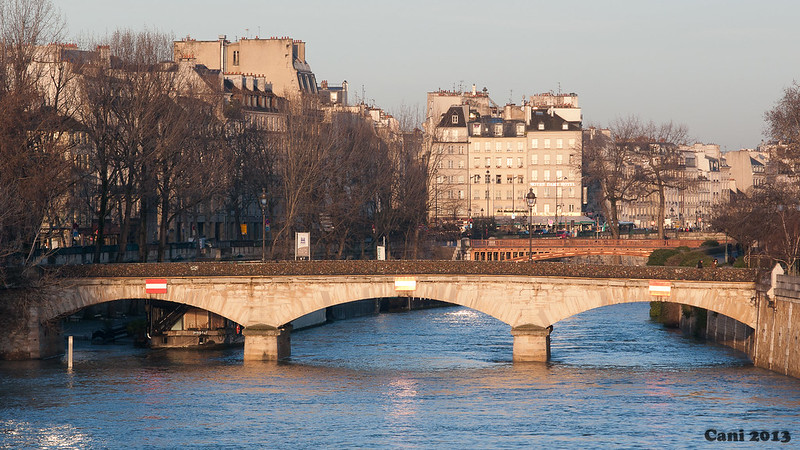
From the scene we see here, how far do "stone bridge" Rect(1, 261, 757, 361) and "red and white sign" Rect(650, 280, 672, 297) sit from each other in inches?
1.5

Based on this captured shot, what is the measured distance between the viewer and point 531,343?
56.7 m

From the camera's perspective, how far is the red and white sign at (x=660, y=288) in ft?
180

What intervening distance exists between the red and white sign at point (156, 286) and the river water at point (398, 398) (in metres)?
3.00

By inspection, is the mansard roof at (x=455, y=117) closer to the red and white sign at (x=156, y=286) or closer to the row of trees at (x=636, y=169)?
the row of trees at (x=636, y=169)

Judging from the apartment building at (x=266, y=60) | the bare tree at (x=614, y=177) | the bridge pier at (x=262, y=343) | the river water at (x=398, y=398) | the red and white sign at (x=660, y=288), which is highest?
the apartment building at (x=266, y=60)

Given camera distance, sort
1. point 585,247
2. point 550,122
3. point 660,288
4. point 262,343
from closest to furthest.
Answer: point 660,288
point 262,343
point 585,247
point 550,122

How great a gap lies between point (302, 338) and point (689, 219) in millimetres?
129017

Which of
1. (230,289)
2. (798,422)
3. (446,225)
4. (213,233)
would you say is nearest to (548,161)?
(446,225)

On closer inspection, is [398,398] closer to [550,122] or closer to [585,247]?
[585,247]

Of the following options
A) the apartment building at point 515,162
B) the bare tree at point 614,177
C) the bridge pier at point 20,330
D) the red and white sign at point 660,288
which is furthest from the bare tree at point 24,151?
the apartment building at point 515,162

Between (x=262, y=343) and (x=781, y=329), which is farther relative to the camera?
(x=262, y=343)

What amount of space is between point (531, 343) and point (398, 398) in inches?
357

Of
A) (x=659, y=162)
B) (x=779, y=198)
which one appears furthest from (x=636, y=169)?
(x=779, y=198)

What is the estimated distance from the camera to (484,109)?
497 ft
